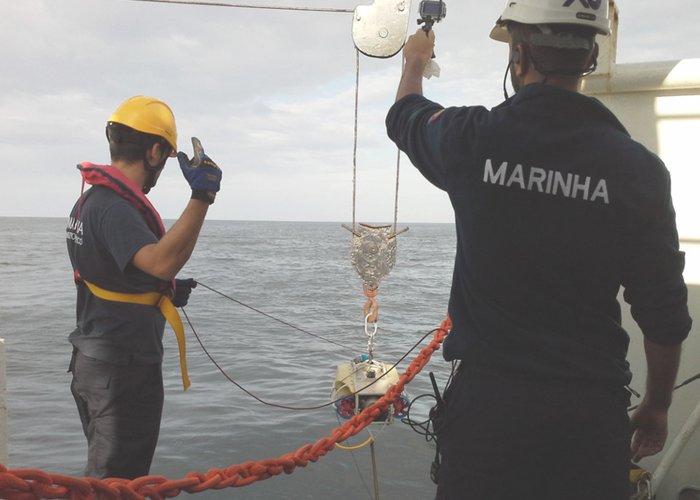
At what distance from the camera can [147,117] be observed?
97.2 inches

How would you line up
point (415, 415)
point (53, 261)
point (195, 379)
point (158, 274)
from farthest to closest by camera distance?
point (53, 261)
point (195, 379)
point (415, 415)
point (158, 274)

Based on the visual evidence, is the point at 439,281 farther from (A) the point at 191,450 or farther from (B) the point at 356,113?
(B) the point at 356,113

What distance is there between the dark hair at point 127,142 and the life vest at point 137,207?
0.09 m

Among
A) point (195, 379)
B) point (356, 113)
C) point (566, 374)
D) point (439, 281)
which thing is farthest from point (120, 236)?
point (439, 281)

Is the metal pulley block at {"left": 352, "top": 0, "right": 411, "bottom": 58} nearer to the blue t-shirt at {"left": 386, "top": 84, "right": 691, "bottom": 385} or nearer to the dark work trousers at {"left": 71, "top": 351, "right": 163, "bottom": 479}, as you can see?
the blue t-shirt at {"left": 386, "top": 84, "right": 691, "bottom": 385}

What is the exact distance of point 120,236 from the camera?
216 centimetres

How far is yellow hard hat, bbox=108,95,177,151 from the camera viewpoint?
8.09 feet

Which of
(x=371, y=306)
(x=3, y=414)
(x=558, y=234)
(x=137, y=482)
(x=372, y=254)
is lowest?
(x=137, y=482)

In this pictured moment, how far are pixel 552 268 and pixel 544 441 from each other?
0.41 metres

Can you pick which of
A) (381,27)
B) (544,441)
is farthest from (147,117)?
(544,441)

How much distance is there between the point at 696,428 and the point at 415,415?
4.32m

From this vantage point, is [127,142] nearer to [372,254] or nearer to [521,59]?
[521,59]

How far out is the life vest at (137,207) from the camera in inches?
92.0

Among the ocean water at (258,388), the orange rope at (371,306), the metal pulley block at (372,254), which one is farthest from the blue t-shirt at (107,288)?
the ocean water at (258,388)
